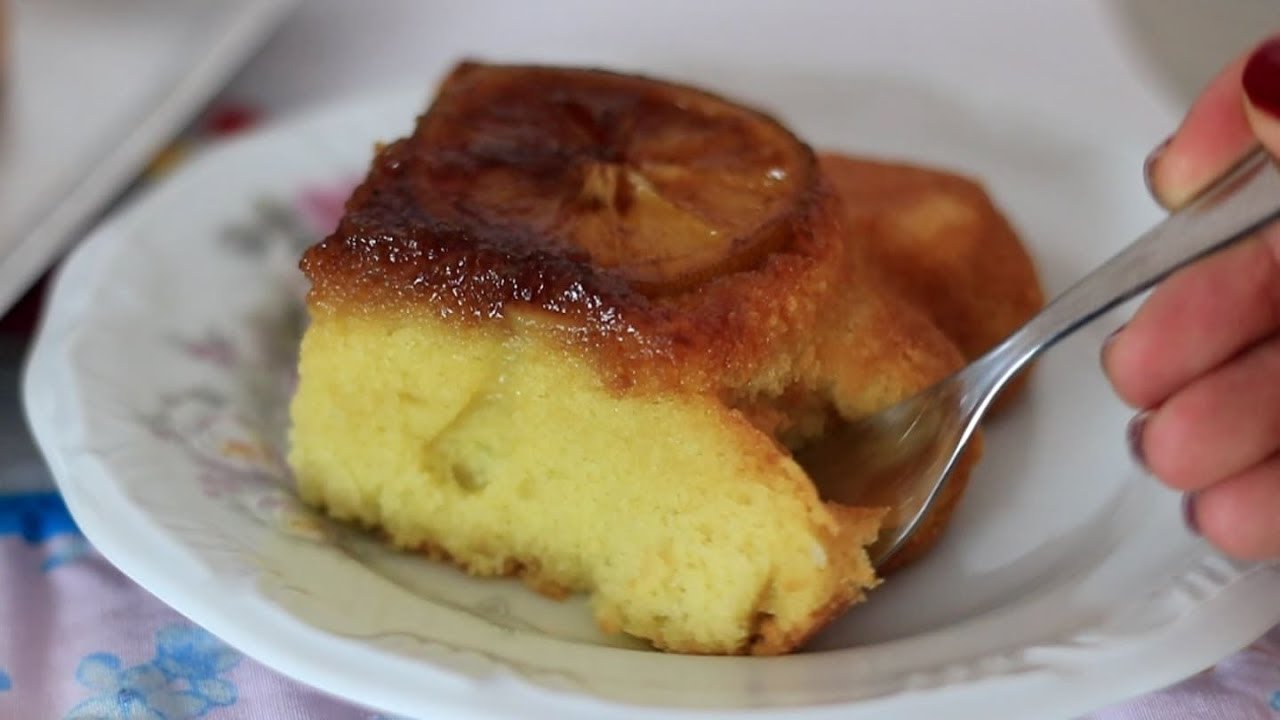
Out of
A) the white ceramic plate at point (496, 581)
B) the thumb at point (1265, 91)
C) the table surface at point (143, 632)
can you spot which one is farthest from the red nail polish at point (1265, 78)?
the table surface at point (143, 632)

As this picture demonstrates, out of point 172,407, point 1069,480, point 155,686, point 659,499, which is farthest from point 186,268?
point 1069,480

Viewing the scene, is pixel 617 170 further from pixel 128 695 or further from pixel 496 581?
pixel 128 695

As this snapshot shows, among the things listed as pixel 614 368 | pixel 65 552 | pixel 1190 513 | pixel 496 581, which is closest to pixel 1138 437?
pixel 1190 513

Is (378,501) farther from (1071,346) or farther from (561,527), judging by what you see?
(1071,346)

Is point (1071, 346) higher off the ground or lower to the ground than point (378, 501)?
higher

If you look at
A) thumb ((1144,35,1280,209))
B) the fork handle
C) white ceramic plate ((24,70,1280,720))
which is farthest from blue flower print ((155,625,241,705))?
thumb ((1144,35,1280,209))

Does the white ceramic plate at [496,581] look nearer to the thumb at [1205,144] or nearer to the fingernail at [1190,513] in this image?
the fingernail at [1190,513]

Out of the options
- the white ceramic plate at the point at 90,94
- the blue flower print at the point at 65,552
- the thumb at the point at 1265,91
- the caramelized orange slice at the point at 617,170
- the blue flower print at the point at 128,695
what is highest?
the thumb at the point at 1265,91
